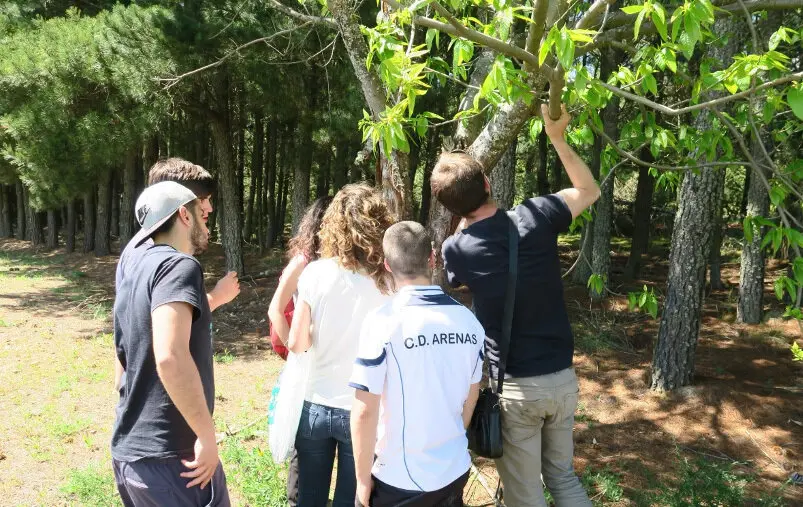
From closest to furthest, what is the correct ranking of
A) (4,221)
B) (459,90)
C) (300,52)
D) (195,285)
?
(195,285), (300,52), (459,90), (4,221)

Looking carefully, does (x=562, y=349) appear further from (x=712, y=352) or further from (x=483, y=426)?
(x=712, y=352)

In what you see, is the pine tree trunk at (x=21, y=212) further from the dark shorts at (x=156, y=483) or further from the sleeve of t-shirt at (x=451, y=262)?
the sleeve of t-shirt at (x=451, y=262)

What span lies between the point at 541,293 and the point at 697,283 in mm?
4233

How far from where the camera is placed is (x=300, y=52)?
8.52 m

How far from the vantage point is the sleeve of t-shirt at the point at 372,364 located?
1884 mm

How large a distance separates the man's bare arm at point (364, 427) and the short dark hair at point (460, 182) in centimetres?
81

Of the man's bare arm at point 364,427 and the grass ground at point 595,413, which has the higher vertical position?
the man's bare arm at point 364,427

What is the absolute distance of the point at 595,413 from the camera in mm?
5816

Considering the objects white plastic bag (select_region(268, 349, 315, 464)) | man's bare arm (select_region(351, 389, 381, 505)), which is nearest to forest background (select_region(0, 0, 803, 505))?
white plastic bag (select_region(268, 349, 315, 464))

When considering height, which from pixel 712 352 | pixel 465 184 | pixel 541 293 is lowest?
pixel 712 352

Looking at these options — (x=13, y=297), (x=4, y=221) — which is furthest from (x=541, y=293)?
(x=4, y=221)

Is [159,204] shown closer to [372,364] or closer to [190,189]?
[190,189]

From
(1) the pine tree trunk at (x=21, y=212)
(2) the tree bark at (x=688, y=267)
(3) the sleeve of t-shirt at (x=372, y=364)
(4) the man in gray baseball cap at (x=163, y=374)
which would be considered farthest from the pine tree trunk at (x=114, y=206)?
(3) the sleeve of t-shirt at (x=372, y=364)

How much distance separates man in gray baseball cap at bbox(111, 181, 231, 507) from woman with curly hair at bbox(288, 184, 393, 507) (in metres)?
0.46
